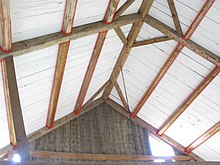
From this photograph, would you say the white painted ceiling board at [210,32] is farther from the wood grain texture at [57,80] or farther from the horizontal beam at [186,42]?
the wood grain texture at [57,80]

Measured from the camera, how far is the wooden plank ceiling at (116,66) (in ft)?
15.6

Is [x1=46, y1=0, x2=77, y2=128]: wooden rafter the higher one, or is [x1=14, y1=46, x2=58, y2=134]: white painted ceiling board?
[x1=46, y1=0, x2=77, y2=128]: wooden rafter

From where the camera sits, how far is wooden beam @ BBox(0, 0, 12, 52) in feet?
12.5

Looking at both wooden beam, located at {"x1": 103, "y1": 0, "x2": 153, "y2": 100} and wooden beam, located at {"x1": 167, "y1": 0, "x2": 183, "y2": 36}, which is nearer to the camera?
wooden beam, located at {"x1": 167, "y1": 0, "x2": 183, "y2": 36}

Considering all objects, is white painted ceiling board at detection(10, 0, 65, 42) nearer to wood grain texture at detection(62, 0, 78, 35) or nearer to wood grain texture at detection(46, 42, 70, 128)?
wood grain texture at detection(62, 0, 78, 35)

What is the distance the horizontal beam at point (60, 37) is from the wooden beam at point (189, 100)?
2.25 meters

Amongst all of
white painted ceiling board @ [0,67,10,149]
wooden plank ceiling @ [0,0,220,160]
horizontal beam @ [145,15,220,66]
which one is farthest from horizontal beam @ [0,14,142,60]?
white painted ceiling board @ [0,67,10,149]

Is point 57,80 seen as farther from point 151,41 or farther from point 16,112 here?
point 151,41

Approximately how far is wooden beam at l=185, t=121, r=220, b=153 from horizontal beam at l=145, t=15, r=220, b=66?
2315mm

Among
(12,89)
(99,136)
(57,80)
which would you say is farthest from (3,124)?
(99,136)

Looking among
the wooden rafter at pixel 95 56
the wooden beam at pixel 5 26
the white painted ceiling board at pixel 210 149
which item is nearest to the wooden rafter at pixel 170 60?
the wooden rafter at pixel 95 56

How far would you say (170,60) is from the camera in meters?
7.21

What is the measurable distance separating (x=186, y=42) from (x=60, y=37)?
115 inches

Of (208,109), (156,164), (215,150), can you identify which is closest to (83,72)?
(208,109)
